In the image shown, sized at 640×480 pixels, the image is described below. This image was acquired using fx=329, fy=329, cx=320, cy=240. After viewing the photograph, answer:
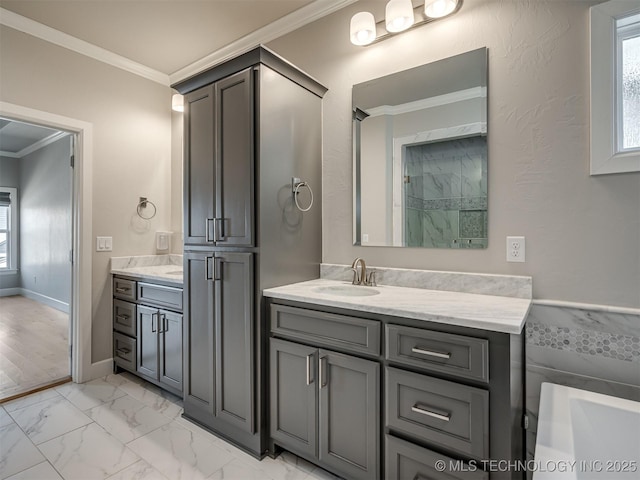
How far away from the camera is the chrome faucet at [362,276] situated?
6.59ft

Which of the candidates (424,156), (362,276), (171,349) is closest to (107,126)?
(171,349)

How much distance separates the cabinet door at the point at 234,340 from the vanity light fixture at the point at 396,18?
149cm

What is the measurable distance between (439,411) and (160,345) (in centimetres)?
201

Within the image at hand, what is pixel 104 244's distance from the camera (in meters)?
2.84

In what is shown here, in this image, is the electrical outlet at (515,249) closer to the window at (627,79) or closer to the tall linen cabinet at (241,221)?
the window at (627,79)

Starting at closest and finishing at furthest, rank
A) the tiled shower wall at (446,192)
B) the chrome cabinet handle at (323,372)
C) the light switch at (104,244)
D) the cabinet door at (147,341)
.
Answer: the chrome cabinet handle at (323,372)
the tiled shower wall at (446,192)
the cabinet door at (147,341)
the light switch at (104,244)

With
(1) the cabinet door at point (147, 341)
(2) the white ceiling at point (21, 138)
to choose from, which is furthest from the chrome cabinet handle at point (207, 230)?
(2) the white ceiling at point (21, 138)

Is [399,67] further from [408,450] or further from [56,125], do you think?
[56,125]

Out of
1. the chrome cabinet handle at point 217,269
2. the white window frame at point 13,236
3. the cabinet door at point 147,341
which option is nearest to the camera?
the chrome cabinet handle at point 217,269

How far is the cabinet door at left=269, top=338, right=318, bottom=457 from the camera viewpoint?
1.60 meters

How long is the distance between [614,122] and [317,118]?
1558 mm

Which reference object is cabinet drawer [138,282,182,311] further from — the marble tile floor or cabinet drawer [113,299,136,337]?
the marble tile floor

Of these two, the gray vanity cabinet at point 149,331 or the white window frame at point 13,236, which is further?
the white window frame at point 13,236

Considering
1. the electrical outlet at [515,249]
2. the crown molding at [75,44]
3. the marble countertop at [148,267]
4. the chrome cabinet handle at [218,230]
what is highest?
the crown molding at [75,44]
